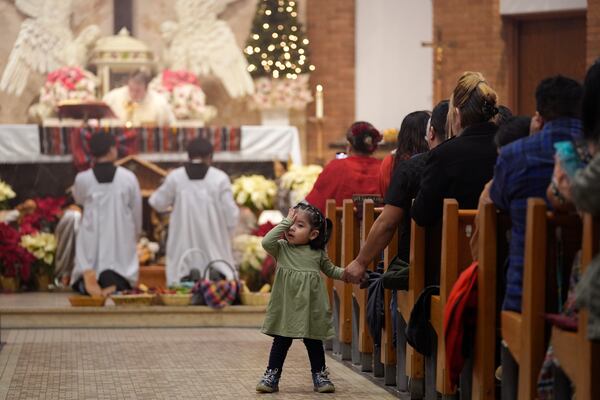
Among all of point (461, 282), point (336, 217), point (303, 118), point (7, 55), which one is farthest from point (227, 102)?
point (461, 282)

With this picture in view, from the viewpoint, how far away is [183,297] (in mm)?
10664

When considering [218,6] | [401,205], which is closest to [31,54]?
[218,6]

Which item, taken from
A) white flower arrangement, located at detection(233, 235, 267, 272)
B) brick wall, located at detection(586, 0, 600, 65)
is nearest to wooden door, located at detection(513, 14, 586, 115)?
brick wall, located at detection(586, 0, 600, 65)

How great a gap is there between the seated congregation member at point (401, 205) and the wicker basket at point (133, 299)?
4.05 m

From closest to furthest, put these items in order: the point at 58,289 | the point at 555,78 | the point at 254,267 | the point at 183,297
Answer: the point at 555,78 → the point at 183,297 → the point at 254,267 → the point at 58,289

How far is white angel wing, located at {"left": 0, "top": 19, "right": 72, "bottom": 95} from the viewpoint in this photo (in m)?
15.5

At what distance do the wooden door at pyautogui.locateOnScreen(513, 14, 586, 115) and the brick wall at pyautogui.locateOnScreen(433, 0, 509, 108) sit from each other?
7.7 inches

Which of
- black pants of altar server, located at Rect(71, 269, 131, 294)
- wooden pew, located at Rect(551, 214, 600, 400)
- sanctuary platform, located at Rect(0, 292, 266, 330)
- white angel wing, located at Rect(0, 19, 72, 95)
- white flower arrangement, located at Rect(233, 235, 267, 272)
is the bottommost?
sanctuary platform, located at Rect(0, 292, 266, 330)

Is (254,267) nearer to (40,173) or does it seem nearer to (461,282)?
(40,173)

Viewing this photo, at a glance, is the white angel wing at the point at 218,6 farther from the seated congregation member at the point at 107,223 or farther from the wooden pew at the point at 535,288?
the wooden pew at the point at 535,288

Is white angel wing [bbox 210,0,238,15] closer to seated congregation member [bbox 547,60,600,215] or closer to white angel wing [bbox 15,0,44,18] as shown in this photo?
white angel wing [bbox 15,0,44,18]

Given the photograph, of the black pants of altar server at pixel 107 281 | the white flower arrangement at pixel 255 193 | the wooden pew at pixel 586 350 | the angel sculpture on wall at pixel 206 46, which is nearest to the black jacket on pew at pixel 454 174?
the wooden pew at pixel 586 350

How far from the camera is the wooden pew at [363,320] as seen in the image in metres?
7.77

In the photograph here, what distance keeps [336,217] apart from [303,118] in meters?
6.79
